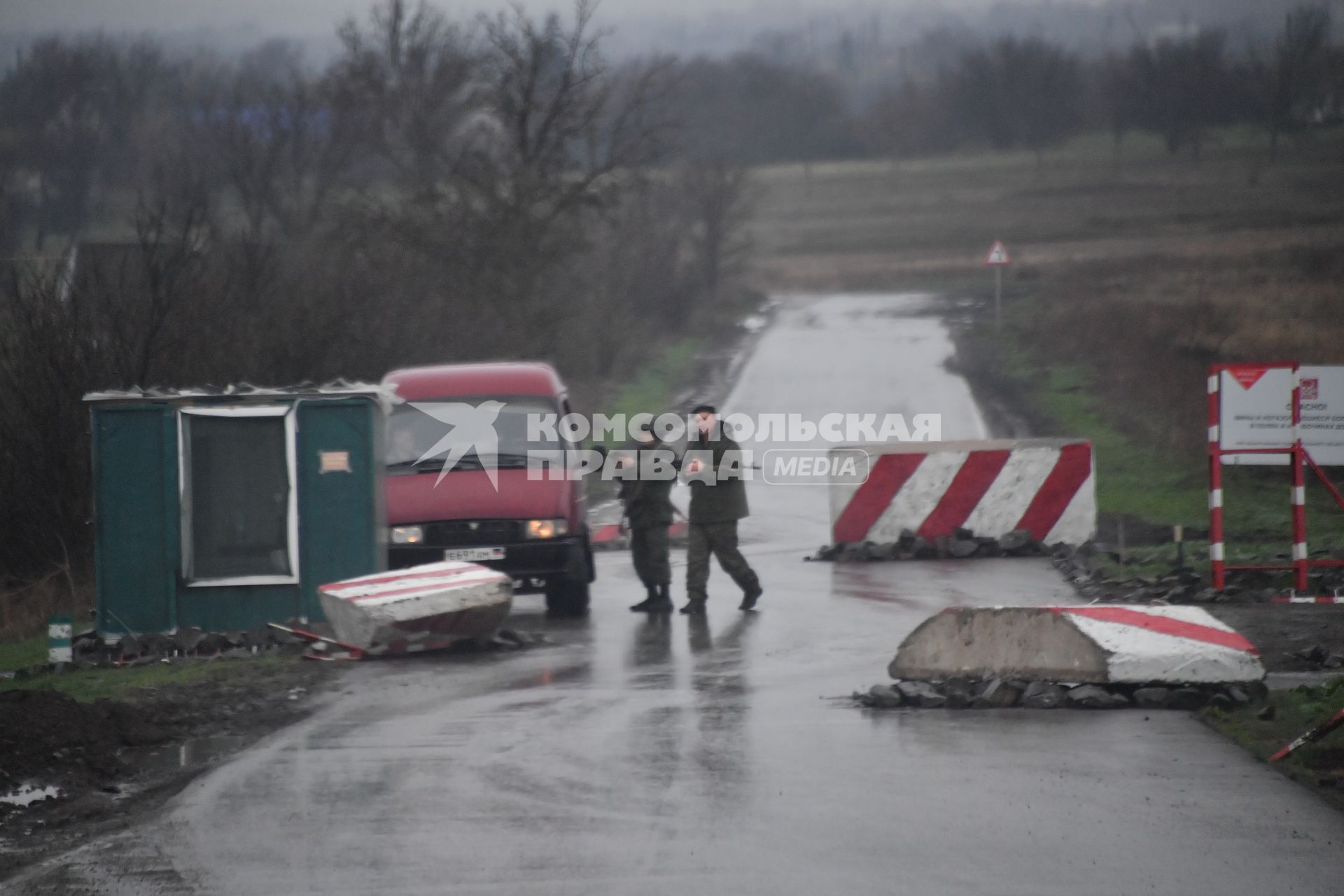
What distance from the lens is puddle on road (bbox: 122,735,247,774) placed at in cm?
834

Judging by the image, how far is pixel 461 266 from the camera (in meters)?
31.0

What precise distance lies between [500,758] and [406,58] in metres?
39.1

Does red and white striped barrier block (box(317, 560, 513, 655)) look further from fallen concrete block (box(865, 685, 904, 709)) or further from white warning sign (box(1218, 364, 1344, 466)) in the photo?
white warning sign (box(1218, 364, 1344, 466))

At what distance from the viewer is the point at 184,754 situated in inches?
340

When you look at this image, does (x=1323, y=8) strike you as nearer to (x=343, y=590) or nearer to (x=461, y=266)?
(x=461, y=266)

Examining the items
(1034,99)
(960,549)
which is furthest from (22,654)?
(1034,99)

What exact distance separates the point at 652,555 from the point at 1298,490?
5.31 metres

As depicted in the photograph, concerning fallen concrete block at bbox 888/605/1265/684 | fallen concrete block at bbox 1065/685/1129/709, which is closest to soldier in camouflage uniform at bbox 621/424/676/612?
fallen concrete block at bbox 888/605/1265/684

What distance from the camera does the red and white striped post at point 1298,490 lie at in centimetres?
1283

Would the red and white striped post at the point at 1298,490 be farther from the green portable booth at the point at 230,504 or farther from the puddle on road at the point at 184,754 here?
the puddle on road at the point at 184,754

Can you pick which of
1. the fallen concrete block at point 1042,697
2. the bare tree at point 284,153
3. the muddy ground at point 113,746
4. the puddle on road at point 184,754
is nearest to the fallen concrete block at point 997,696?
the fallen concrete block at point 1042,697

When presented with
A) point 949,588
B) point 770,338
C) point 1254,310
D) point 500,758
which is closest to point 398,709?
point 500,758

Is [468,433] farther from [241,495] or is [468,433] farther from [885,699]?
[885,699]

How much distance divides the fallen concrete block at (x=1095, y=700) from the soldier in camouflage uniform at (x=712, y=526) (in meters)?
5.00
